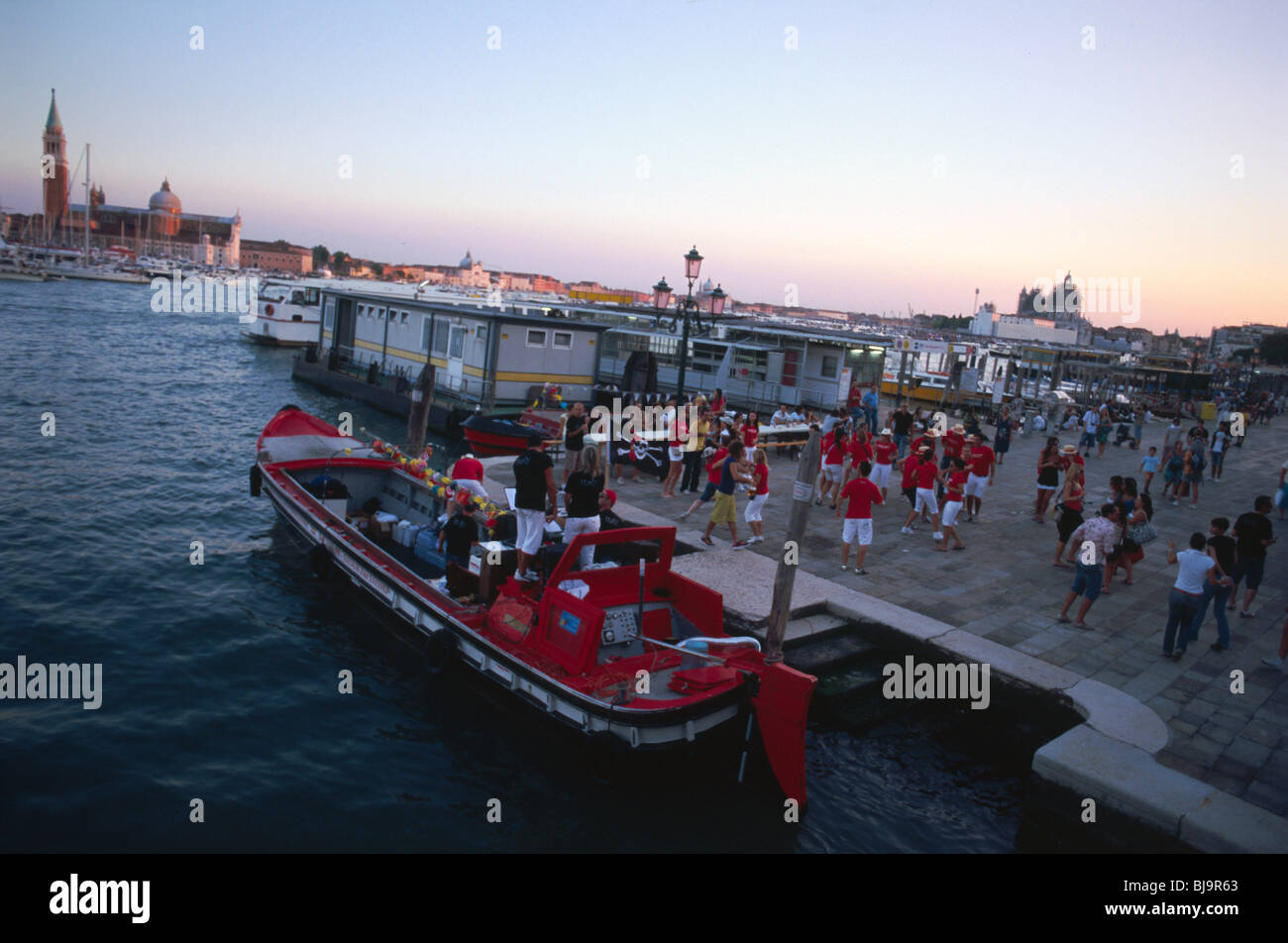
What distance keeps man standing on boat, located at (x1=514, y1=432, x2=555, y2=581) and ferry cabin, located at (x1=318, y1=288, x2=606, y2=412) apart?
58.8ft

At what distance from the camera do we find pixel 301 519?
1220 centimetres

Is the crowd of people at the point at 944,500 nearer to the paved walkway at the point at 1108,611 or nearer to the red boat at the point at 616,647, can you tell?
the paved walkway at the point at 1108,611

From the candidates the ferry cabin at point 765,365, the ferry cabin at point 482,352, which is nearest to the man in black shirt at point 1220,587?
the ferry cabin at point 482,352

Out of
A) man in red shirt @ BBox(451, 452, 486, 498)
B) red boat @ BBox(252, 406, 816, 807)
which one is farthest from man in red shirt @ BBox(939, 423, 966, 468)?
man in red shirt @ BBox(451, 452, 486, 498)

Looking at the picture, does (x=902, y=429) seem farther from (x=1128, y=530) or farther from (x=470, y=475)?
(x=470, y=475)

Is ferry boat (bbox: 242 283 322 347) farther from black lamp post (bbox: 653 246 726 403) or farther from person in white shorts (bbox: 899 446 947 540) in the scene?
person in white shorts (bbox: 899 446 947 540)

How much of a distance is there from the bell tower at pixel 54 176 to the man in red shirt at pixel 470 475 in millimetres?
190669

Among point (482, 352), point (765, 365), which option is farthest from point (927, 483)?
point (765, 365)

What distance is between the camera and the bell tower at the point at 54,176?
518 feet

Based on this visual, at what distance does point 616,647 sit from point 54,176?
228840 millimetres
